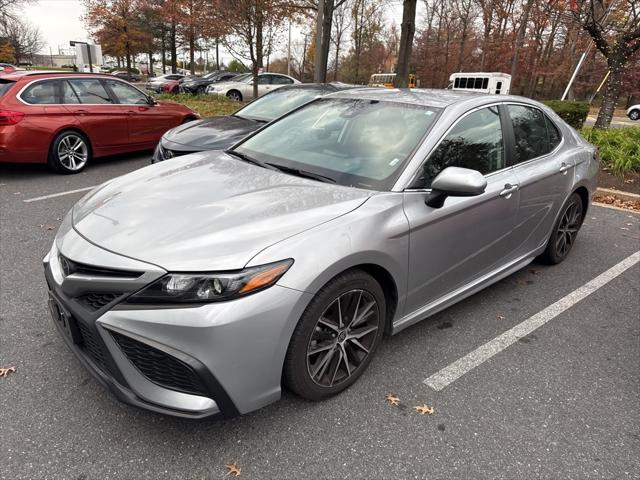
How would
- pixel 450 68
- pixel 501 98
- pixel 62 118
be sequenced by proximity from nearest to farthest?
pixel 501 98
pixel 62 118
pixel 450 68

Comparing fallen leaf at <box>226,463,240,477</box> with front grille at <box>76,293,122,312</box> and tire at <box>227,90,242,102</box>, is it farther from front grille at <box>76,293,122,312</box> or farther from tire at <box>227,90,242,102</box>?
tire at <box>227,90,242,102</box>

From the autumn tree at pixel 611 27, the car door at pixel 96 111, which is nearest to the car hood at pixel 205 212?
the car door at pixel 96 111

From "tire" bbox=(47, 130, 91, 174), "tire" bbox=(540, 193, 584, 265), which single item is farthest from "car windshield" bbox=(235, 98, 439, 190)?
"tire" bbox=(47, 130, 91, 174)

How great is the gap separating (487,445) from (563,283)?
2.32 metres

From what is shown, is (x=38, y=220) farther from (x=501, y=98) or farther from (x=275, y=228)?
(x=501, y=98)

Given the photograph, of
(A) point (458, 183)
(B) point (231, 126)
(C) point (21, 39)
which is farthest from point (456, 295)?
(C) point (21, 39)

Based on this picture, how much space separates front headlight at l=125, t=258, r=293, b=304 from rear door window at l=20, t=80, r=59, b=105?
20.0 ft

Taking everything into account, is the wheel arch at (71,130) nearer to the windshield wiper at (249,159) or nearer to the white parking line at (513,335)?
the windshield wiper at (249,159)

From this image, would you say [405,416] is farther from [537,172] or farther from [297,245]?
[537,172]

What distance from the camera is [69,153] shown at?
23.2 ft

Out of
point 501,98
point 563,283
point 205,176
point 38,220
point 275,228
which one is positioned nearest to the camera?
point 275,228

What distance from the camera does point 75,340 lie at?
2.17 meters

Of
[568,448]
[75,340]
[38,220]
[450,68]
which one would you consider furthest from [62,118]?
[450,68]

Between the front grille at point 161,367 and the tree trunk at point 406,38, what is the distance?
1241cm
